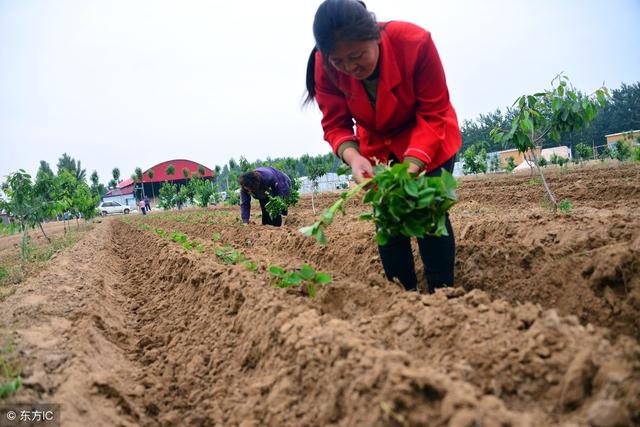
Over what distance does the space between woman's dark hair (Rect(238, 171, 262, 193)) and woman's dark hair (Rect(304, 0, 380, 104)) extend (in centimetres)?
592

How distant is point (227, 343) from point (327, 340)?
1.06 meters

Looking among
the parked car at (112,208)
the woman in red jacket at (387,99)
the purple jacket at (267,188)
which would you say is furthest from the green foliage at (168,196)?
the woman in red jacket at (387,99)

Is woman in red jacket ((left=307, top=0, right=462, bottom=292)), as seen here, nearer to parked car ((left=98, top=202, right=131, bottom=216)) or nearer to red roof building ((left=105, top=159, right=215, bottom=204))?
parked car ((left=98, top=202, right=131, bottom=216))

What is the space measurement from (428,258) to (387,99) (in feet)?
→ 3.23

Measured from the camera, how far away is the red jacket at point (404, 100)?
2.51 meters

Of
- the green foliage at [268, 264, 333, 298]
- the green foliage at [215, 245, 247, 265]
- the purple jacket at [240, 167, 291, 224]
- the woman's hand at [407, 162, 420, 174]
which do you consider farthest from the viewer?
the purple jacket at [240, 167, 291, 224]

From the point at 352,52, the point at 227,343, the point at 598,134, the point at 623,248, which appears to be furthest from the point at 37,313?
the point at 598,134

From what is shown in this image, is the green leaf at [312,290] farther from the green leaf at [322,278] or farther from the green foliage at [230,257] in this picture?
the green foliage at [230,257]

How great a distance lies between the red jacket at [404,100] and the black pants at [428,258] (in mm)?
256

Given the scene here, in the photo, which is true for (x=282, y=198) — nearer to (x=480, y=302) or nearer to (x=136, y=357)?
(x=136, y=357)

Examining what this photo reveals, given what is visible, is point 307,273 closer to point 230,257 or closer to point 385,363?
point 385,363

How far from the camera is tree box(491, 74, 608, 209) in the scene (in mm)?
6664

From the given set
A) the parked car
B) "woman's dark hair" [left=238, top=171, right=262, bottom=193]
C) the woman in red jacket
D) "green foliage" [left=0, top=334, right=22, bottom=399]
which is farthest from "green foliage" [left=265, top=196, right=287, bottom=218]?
the parked car

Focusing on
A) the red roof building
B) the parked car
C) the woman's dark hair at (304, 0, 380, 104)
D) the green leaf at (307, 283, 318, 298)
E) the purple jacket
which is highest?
the red roof building
